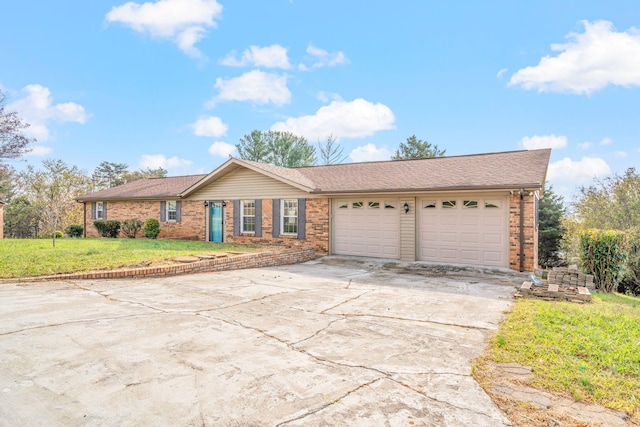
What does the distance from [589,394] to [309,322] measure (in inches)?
130

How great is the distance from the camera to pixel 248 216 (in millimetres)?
15820

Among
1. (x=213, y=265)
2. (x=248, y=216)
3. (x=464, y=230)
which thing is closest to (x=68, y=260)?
(x=213, y=265)

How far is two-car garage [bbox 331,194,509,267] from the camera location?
11.0 m

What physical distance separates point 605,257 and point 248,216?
12.7m

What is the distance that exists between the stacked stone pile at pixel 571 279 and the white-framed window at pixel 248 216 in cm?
1111

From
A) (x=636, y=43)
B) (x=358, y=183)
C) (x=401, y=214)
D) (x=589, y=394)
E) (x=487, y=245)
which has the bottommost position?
(x=589, y=394)

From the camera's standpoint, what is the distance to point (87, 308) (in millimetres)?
5684

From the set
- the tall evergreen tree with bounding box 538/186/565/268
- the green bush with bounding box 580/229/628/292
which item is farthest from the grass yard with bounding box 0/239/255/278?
the tall evergreen tree with bounding box 538/186/565/268

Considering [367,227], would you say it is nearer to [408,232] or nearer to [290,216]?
[408,232]

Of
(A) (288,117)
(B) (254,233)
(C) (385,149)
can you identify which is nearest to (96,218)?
(B) (254,233)

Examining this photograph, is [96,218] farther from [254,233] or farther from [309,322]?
[309,322]

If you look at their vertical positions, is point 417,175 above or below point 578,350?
above

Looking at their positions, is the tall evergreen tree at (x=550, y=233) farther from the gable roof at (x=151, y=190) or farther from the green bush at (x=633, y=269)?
the gable roof at (x=151, y=190)

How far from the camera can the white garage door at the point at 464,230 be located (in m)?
10.9
